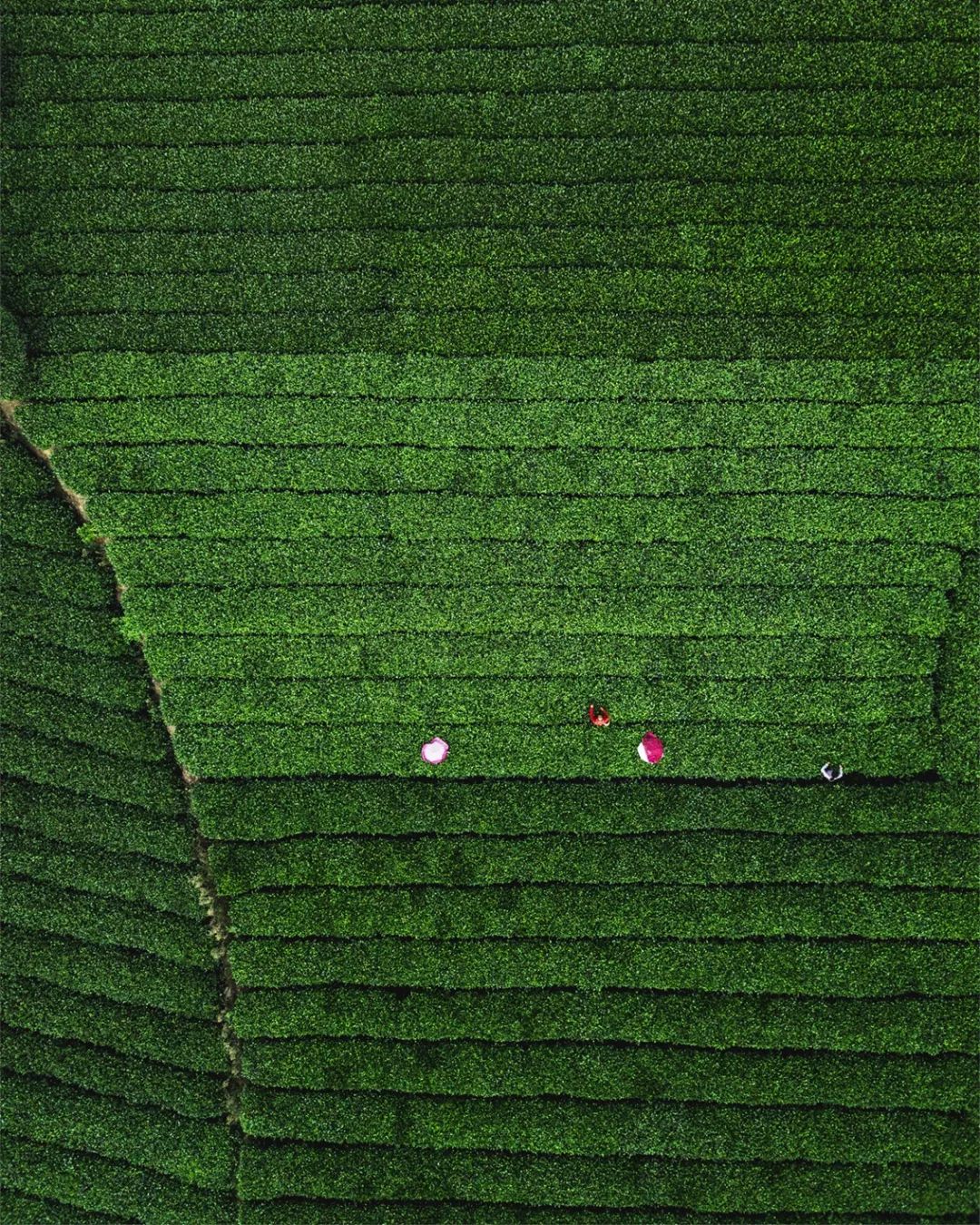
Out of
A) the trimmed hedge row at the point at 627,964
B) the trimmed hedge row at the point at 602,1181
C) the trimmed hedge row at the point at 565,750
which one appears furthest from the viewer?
the trimmed hedge row at the point at 565,750

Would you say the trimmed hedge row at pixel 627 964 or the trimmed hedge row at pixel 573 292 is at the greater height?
the trimmed hedge row at pixel 573 292

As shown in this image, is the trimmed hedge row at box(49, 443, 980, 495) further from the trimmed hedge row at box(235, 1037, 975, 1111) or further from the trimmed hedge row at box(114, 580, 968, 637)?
the trimmed hedge row at box(235, 1037, 975, 1111)

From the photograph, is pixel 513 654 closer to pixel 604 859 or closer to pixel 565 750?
pixel 565 750

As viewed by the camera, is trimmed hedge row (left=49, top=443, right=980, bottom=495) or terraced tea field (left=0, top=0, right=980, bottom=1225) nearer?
terraced tea field (left=0, top=0, right=980, bottom=1225)

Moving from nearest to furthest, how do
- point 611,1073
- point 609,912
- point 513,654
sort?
point 611,1073
point 609,912
point 513,654

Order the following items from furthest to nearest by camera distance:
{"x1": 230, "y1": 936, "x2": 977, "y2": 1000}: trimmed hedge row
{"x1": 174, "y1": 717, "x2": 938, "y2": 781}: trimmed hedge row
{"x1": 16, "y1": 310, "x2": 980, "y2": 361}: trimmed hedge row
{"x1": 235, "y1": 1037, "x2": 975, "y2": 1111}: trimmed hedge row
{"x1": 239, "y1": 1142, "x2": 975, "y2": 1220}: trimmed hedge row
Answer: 1. {"x1": 16, "y1": 310, "x2": 980, "y2": 361}: trimmed hedge row
2. {"x1": 174, "y1": 717, "x2": 938, "y2": 781}: trimmed hedge row
3. {"x1": 230, "y1": 936, "x2": 977, "y2": 1000}: trimmed hedge row
4. {"x1": 235, "y1": 1037, "x2": 975, "y2": 1111}: trimmed hedge row
5. {"x1": 239, "y1": 1142, "x2": 975, "y2": 1220}: trimmed hedge row

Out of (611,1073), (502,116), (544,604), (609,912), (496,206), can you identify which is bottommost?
(611,1073)

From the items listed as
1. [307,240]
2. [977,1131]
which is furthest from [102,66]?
[977,1131]

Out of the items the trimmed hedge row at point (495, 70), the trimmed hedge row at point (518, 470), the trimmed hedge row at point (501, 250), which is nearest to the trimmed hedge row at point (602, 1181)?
the trimmed hedge row at point (518, 470)

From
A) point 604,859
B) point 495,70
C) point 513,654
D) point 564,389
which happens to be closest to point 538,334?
point 564,389

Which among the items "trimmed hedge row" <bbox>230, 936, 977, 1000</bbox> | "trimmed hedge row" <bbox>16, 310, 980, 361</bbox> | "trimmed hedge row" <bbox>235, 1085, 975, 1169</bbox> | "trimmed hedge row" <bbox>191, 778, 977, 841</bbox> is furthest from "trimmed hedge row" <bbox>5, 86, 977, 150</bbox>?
"trimmed hedge row" <bbox>235, 1085, 975, 1169</bbox>

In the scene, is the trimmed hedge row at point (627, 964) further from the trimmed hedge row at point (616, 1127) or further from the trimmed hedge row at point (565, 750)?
the trimmed hedge row at point (565, 750)

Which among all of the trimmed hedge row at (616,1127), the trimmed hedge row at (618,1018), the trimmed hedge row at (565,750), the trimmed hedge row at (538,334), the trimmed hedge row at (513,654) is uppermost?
the trimmed hedge row at (538,334)

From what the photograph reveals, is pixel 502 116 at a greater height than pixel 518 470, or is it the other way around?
pixel 502 116
